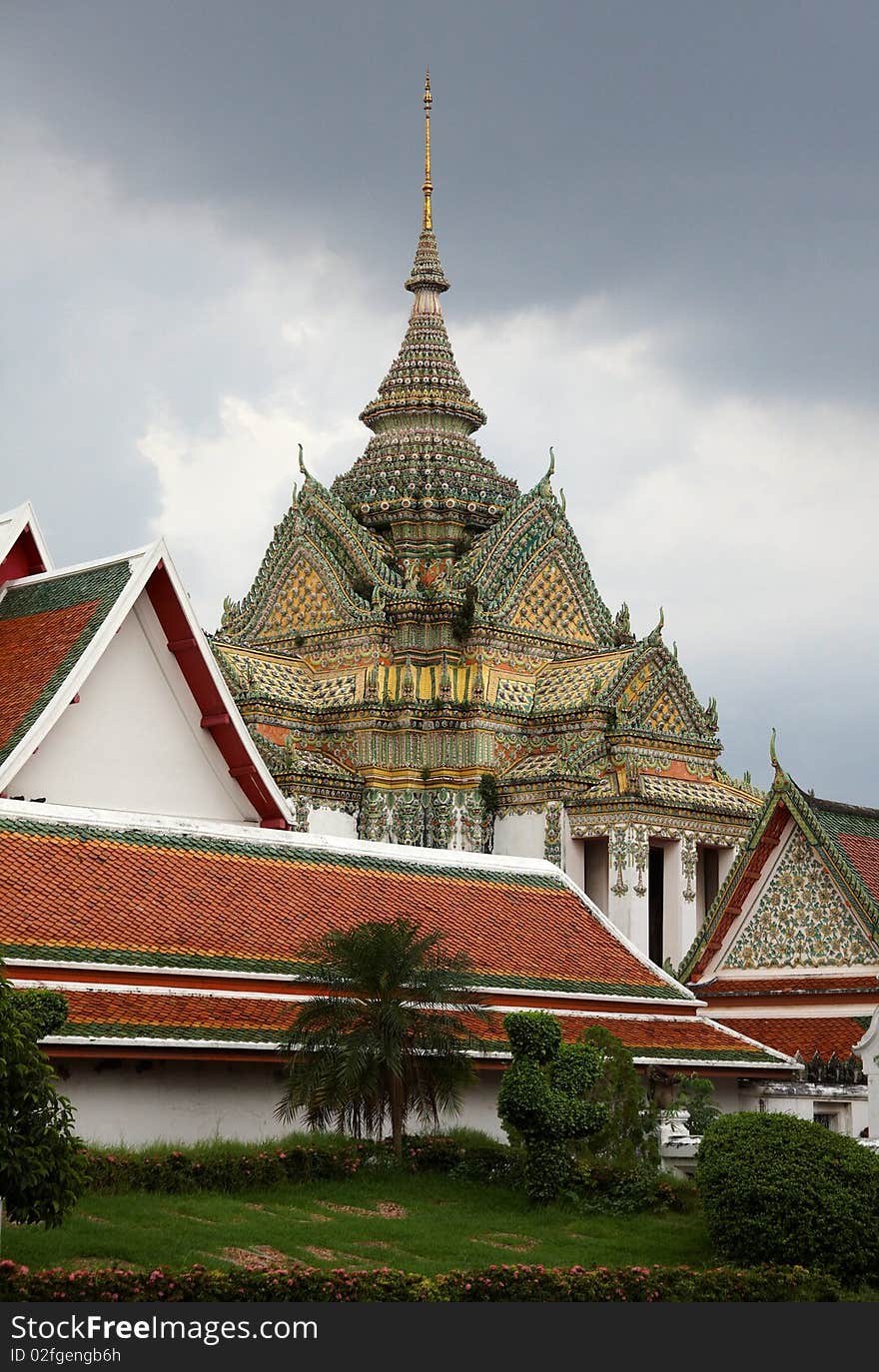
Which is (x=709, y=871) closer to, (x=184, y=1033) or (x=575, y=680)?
(x=575, y=680)

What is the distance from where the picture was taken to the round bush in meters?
12.7

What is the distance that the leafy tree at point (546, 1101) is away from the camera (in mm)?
14672

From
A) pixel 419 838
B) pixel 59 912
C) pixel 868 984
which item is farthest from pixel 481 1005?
pixel 419 838

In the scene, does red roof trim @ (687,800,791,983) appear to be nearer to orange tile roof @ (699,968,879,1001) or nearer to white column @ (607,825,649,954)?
orange tile roof @ (699,968,879,1001)

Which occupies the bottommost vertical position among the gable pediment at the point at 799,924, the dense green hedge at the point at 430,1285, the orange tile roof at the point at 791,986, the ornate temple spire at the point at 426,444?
the dense green hedge at the point at 430,1285

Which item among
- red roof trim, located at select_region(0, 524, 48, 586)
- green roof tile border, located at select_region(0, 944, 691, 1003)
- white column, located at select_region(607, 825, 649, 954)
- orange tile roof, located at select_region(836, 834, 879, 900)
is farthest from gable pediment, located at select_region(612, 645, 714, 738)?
green roof tile border, located at select_region(0, 944, 691, 1003)

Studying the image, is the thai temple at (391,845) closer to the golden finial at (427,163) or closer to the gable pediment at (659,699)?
the gable pediment at (659,699)

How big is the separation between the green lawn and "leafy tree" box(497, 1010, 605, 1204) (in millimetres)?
281

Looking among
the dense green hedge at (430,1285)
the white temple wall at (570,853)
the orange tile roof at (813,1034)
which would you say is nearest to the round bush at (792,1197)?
the dense green hedge at (430,1285)

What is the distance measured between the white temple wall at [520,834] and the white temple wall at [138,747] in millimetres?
12072

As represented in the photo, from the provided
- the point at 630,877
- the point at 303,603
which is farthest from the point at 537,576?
the point at 630,877

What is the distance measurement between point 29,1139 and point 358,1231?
2.71 meters

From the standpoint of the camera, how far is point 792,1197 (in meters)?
12.8

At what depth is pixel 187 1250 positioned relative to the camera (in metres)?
11.8
